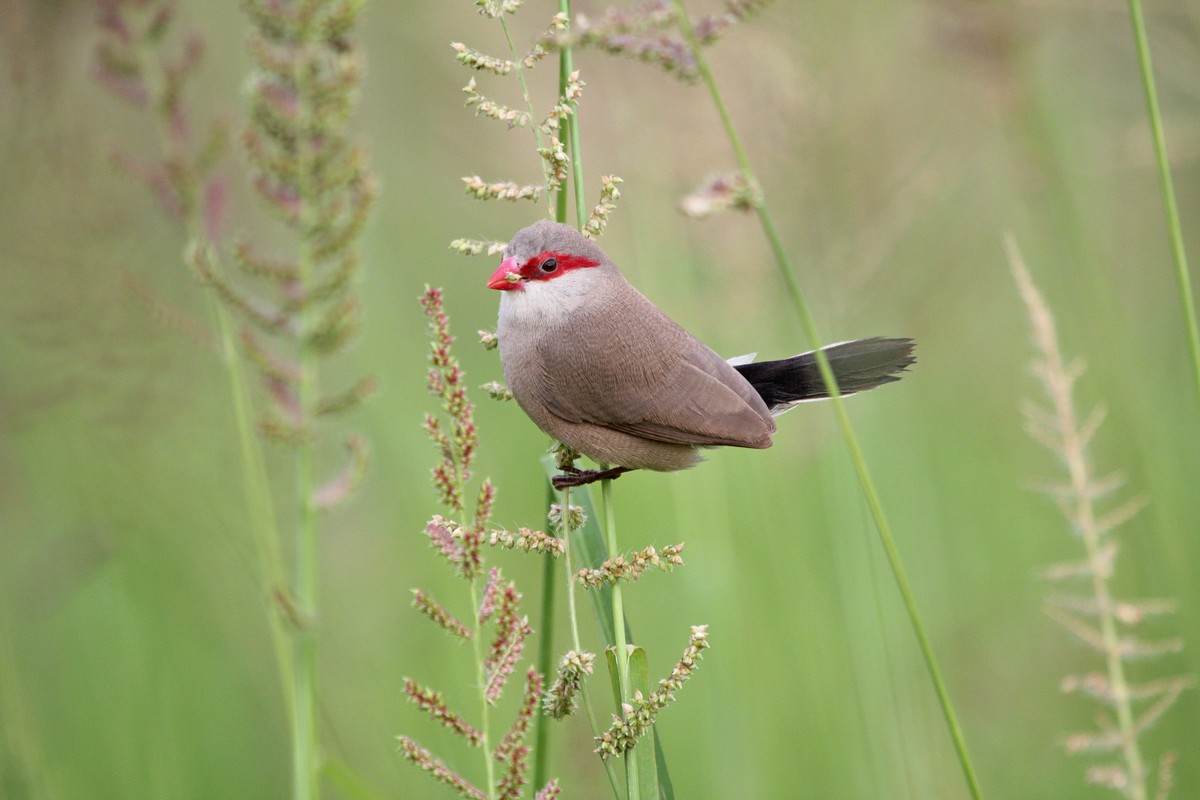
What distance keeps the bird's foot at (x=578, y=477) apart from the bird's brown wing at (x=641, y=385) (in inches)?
6.1

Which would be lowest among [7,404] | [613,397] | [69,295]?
[613,397]

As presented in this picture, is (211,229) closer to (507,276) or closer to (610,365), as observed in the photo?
(507,276)

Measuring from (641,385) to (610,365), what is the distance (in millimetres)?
82

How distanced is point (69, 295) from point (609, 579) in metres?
1.78

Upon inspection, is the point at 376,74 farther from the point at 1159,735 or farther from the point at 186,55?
the point at 1159,735

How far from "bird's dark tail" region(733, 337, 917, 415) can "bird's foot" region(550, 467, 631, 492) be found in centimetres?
57

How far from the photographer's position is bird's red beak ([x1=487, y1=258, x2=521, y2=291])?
2309mm

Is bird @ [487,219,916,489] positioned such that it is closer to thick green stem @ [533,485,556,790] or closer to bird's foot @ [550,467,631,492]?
bird's foot @ [550,467,631,492]

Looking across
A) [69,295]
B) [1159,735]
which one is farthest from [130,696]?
[1159,735]

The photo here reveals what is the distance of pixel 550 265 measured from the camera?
229cm

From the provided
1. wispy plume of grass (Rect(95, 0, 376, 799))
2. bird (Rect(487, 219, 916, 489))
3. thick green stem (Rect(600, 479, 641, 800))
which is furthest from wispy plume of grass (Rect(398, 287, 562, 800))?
bird (Rect(487, 219, 916, 489))

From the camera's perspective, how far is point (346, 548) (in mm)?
3504

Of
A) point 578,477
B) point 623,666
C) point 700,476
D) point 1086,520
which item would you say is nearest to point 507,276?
point 578,477

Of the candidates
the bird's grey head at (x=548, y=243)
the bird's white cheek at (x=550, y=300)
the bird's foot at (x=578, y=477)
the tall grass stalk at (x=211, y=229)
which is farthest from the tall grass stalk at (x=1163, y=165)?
the tall grass stalk at (x=211, y=229)
